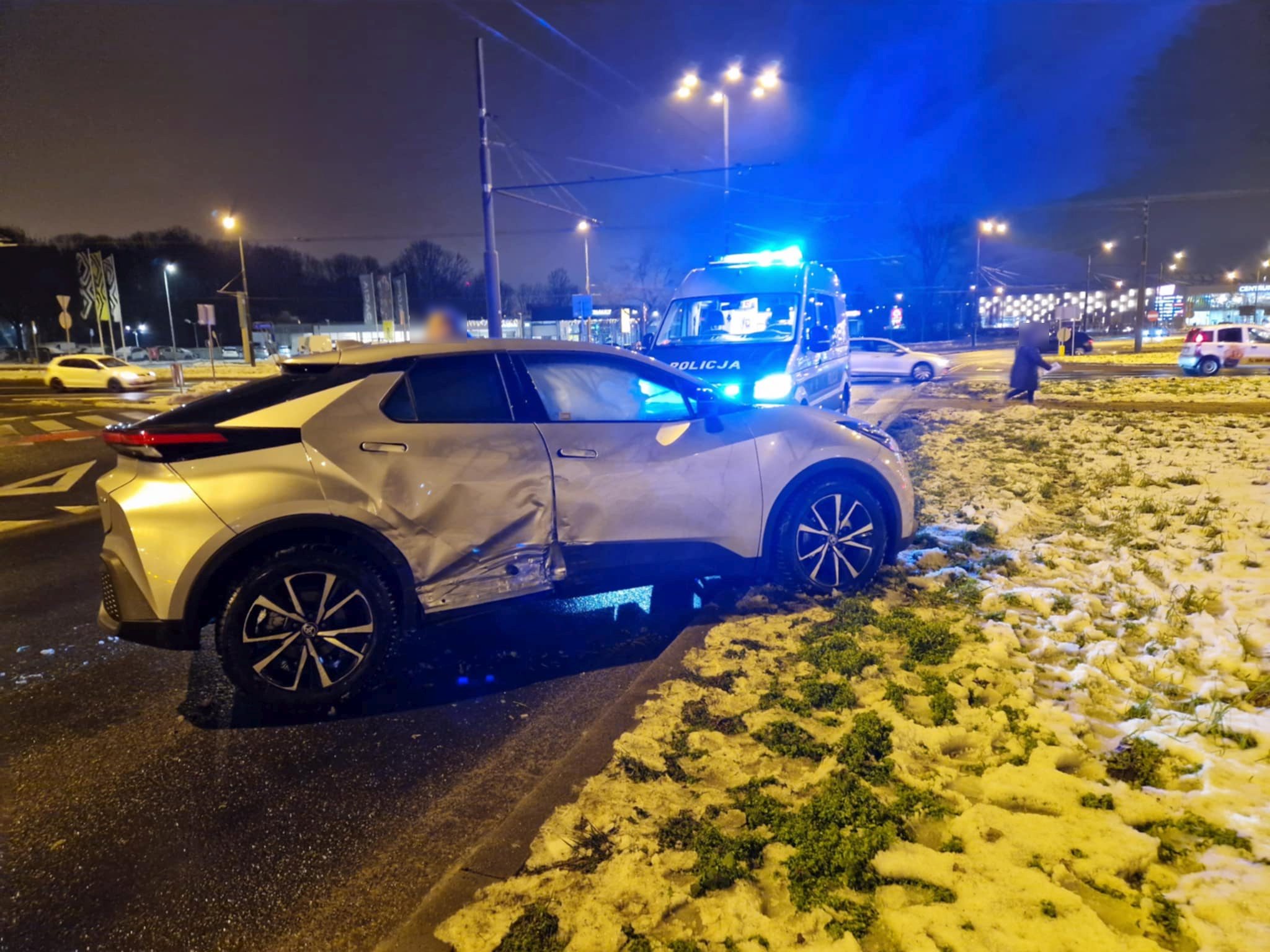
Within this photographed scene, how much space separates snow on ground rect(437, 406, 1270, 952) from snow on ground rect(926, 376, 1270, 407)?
1307 cm

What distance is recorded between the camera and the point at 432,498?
3.70m

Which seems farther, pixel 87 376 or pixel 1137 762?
pixel 87 376

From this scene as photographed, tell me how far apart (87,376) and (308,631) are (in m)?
33.5

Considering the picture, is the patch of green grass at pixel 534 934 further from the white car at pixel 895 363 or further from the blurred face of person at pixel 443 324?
the white car at pixel 895 363

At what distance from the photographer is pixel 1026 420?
520 inches

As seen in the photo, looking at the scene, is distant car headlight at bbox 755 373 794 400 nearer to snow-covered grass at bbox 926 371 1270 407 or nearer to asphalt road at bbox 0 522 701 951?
asphalt road at bbox 0 522 701 951

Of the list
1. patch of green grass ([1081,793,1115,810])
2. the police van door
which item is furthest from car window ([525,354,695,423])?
the police van door

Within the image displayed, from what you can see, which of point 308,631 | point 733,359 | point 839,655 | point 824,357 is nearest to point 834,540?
point 839,655

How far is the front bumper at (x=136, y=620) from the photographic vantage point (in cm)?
334

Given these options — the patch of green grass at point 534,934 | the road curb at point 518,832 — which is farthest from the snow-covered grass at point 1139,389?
the patch of green grass at point 534,934

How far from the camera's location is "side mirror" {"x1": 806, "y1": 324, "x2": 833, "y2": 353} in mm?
9852

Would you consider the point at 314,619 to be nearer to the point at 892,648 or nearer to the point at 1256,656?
the point at 892,648

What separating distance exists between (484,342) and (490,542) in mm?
1199

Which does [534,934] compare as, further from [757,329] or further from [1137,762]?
[757,329]
